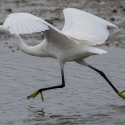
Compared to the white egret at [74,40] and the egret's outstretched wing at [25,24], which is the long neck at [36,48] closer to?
the white egret at [74,40]

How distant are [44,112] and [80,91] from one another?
1.25 metres

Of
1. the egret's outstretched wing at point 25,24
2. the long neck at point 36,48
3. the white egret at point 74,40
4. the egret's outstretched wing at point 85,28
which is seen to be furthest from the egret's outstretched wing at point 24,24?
the long neck at point 36,48

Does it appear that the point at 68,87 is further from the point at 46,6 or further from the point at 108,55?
the point at 46,6

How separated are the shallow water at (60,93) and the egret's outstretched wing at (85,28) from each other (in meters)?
1.15

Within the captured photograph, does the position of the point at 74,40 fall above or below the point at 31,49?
above

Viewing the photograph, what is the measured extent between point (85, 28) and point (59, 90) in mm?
1393

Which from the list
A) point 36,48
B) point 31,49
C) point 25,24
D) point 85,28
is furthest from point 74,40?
point 25,24

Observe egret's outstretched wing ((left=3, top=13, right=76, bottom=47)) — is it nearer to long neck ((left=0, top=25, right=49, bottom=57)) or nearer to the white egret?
the white egret

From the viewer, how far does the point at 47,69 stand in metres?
12.2

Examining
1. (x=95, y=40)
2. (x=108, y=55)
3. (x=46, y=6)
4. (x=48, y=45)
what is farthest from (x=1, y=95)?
(x=46, y=6)

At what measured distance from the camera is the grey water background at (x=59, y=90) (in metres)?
9.14

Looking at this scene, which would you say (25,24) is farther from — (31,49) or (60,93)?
(60,93)

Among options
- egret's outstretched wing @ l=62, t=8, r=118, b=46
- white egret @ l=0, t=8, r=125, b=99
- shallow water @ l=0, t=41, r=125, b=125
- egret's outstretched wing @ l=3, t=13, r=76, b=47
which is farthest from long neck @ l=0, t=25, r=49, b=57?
egret's outstretched wing @ l=3, t=13, r=76, b=47

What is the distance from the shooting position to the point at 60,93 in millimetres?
10531
